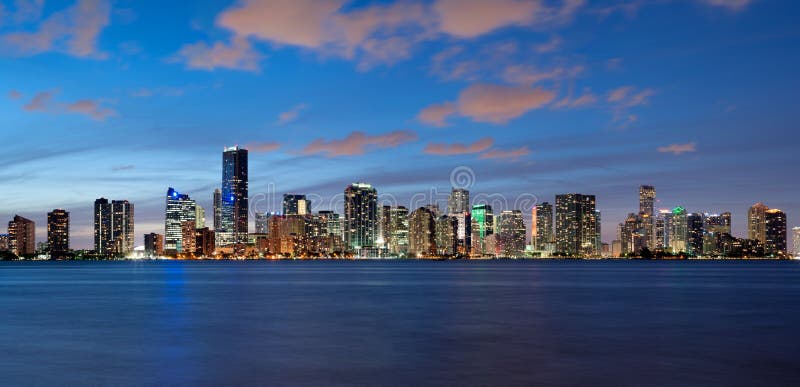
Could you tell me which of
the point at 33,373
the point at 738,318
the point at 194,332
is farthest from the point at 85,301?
the point at 738,318

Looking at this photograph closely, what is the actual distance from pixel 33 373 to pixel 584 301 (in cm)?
4800

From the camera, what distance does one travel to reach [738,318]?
49.6 metres

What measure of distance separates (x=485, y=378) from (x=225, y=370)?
30.6ft

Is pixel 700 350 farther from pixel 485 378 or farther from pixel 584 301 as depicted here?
pixel 584 301

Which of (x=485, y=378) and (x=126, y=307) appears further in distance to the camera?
(x=126, y=307)

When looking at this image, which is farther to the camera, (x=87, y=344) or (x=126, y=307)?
(x=126, y=307)

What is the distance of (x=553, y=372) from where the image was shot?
26438mm

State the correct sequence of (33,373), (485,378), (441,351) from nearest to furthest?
(485,378)
(33,373)
(441,351)

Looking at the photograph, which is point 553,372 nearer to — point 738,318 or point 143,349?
point 143,349

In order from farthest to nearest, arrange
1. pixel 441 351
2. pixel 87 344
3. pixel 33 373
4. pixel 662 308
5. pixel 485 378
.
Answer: pixel 662 308 < pixel 87 344 < pixel 441 351 < pixel 33 373 < pixel 485 378

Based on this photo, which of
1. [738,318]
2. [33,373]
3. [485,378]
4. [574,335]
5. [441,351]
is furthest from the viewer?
[738,318]

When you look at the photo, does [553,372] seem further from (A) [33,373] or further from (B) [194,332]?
(B) [194,332]

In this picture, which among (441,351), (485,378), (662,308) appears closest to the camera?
(485,378)

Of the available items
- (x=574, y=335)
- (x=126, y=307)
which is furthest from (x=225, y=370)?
(x=126, y=307)
